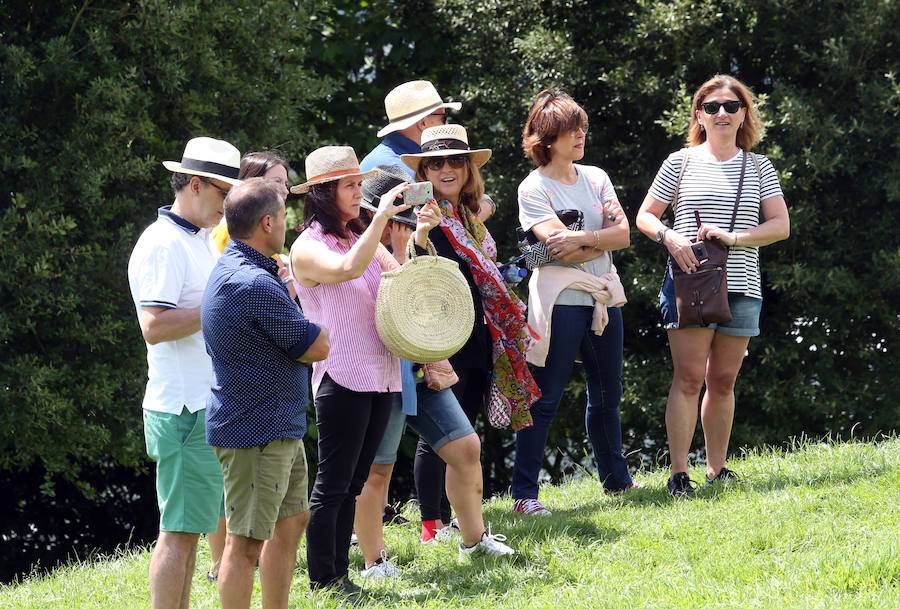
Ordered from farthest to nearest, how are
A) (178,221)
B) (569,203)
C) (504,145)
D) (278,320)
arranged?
(504,145), (569,203), (178,221), (278,320)

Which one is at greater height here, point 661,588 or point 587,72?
point 587,72

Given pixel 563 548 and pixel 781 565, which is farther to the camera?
pixel 563 548

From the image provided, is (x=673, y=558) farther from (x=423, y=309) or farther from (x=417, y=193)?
(x=417, y=193)

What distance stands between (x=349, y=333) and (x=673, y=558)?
5.59ft

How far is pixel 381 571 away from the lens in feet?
15.1

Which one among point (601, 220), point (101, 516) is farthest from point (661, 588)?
point (101, 516)

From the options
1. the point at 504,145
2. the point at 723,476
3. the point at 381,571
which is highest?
the point at 504,145

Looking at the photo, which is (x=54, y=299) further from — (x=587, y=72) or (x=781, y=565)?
(x=781, y=565)

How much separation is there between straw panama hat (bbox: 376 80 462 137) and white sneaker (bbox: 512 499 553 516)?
2.17 m

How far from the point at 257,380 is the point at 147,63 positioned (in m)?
6.82

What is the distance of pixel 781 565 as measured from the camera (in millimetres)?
4078

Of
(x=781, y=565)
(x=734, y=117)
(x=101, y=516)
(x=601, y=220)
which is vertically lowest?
(x=101, y=516)

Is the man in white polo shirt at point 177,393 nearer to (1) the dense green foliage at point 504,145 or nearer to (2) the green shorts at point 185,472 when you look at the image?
(2) the green shorts at point 185,472

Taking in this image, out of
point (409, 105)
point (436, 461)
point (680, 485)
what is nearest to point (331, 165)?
point (409, 105)
